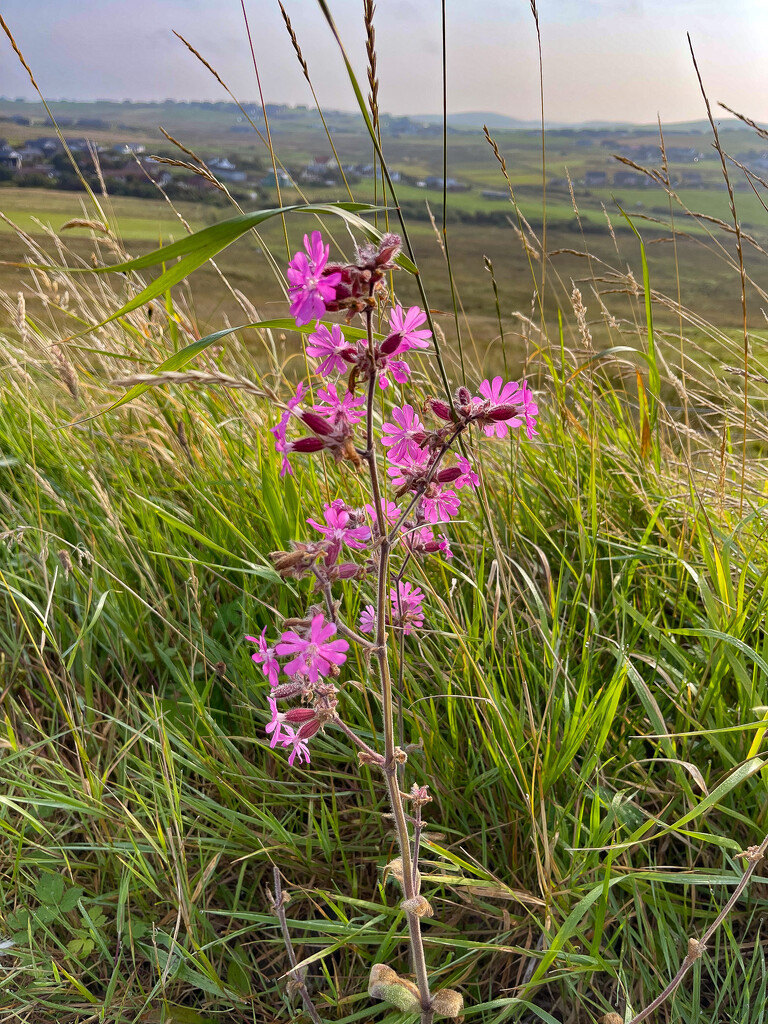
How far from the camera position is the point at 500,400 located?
48.3 inches

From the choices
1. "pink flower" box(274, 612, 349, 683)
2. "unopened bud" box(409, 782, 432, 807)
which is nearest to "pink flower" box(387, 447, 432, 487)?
"pink flower" box(274, 612, 349, 683)

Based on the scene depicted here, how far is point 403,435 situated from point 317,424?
268 millimetres

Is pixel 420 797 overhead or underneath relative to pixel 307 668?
underneath

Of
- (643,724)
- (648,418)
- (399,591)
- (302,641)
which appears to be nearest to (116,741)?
(399,591)

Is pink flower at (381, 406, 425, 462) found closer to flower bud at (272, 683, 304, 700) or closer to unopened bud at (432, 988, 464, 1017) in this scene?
flower bud at (272, 683, 304, 700)

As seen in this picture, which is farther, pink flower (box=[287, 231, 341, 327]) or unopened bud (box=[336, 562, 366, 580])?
unopened bud (box=[336, 562, 366, 580])

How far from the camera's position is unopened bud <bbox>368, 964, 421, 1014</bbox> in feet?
4.00

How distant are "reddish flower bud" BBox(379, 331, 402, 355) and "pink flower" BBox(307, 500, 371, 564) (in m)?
0.28

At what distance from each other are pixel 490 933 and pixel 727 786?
0.69 meters

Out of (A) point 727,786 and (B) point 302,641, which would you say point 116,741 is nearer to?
(B) point 302,641

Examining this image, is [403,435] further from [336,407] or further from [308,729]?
[308,729]

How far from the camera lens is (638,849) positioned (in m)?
1.66

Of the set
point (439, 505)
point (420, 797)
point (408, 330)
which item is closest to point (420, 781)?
point (420, 797)

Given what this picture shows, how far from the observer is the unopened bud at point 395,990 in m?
1.22
